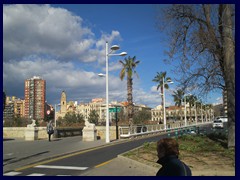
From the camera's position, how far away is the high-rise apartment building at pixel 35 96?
76.8 meters

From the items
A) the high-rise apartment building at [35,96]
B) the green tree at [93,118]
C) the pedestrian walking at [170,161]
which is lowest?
the green tree at [93,118]

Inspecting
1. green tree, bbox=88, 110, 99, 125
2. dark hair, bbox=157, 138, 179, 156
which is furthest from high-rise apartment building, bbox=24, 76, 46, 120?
dark hair, bbox=157, 138, 179, 156

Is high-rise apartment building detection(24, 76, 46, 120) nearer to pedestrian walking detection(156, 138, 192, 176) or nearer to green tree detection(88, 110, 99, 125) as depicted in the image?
green tree detection(88, 110, 99, 125)

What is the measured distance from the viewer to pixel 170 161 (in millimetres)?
3391

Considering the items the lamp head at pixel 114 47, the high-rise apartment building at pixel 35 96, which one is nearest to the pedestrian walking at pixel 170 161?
the lamp head at pixel 114 47

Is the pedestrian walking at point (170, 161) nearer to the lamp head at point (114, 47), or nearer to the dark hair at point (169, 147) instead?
the dark hair at point (169, 147)

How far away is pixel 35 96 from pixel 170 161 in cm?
8133

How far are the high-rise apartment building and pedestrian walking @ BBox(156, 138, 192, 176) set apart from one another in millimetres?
74176

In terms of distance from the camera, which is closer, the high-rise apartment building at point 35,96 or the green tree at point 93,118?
the green tree at point 93,118

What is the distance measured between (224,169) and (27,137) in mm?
19354

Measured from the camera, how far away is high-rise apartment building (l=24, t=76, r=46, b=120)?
7675cm

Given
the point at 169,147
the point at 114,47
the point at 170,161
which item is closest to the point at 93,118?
the point at 114,47

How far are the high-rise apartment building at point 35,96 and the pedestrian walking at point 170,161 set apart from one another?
243 ft
